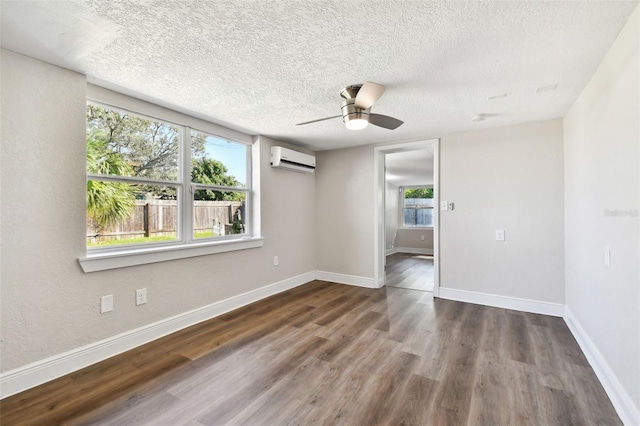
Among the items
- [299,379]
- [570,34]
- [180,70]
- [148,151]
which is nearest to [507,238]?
[570,34]

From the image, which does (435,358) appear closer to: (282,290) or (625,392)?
(625,392)

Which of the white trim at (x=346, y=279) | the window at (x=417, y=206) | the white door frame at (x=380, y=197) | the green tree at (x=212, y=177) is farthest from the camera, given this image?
the window at (x=417, y=206)

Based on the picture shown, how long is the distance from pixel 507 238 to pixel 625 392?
2038 mm

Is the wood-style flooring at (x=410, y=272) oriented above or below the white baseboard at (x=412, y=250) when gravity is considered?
below

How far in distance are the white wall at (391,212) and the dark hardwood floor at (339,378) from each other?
196 inches

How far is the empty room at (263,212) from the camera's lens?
160cm

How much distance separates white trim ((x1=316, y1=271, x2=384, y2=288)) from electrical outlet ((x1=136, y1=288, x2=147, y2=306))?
2767mm

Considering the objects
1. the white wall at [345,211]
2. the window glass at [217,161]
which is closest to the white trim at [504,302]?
the white wall at [345,211]

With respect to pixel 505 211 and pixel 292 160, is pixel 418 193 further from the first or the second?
pixel 292 160

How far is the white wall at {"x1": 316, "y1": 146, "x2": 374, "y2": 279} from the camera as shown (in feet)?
14.5

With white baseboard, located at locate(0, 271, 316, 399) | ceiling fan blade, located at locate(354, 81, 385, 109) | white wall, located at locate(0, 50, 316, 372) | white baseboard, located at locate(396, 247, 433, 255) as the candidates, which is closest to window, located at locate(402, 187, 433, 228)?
white baseboard, located at locate(396, 247, 433, 255)

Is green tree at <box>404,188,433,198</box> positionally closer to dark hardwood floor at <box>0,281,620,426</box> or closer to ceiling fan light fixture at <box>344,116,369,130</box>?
dark hardwood floor at <box>0,281,620,426</box>

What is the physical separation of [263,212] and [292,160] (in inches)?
34.9

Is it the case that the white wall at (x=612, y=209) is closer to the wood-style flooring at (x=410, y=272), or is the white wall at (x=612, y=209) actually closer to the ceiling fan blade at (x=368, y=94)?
the ceiling fan blade at (x=368, y=94)
